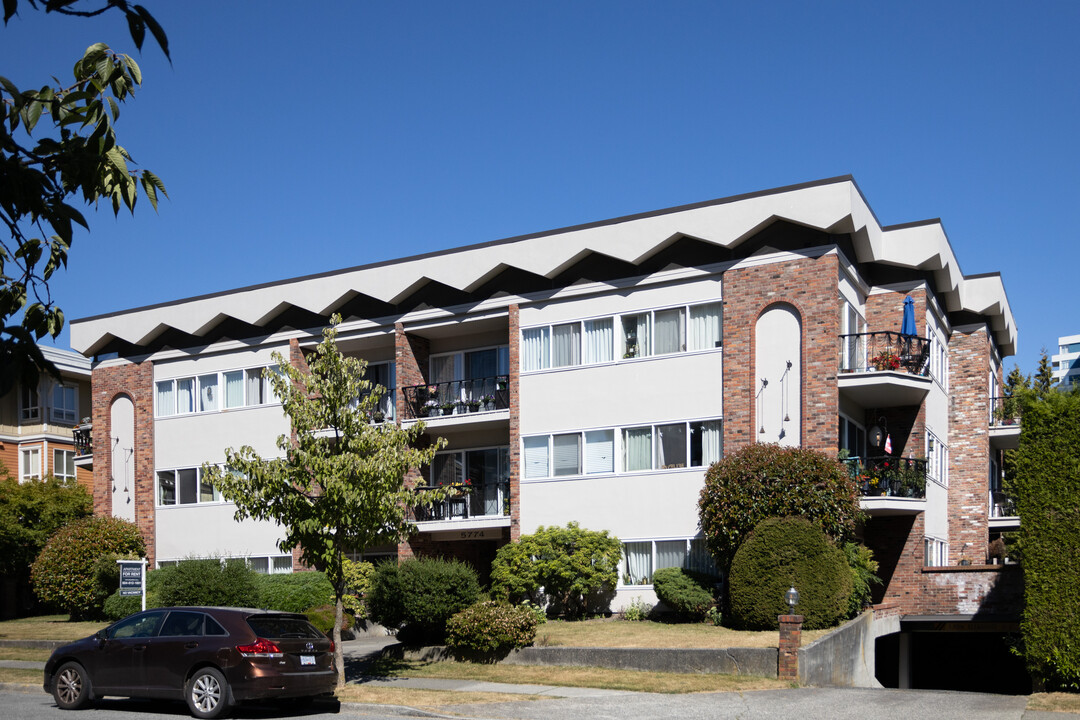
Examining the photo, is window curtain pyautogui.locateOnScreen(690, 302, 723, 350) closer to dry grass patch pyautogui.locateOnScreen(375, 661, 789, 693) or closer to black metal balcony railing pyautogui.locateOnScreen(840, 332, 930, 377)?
black metal balcony railing pyautogui.locateOnScreen(840, 332, 930, 377)

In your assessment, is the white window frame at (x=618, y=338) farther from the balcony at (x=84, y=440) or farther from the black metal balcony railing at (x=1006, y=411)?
the balcony at (x=84, y=440)

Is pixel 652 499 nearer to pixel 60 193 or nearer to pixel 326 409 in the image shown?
pixel 326 409

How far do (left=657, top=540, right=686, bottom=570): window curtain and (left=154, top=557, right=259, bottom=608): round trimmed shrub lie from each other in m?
9.67

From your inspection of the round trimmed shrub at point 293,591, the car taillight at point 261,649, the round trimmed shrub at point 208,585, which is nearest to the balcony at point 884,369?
the round trimmed shrub at point 293,591

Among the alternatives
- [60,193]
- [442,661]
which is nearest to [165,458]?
[442,661]

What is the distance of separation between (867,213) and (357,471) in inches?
591

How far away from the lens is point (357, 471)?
17297 millimetres

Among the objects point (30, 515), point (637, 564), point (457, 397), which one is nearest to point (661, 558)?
point (637, 564)

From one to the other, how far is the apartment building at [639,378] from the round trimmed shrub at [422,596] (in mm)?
5781

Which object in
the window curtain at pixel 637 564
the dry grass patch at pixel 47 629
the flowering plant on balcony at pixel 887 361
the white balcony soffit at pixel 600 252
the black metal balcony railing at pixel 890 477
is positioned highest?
the white balcony soffit at pixel 600 252

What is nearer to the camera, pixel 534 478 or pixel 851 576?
pixel 851 576

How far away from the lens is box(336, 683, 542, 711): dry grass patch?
53.2 ft

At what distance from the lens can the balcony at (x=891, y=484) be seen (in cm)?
2497

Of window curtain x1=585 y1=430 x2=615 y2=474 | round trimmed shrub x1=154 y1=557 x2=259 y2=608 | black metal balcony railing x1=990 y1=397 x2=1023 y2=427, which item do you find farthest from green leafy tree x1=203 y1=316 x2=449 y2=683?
black metal balcony railing x1=990 y1=397 x2=1023 y2=427
